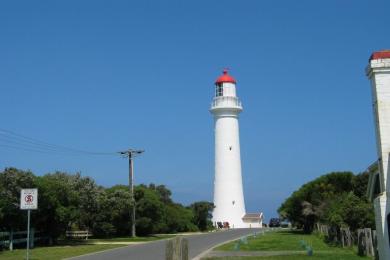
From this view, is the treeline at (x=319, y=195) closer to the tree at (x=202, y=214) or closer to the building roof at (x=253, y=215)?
the tree at (x=202, y=214)

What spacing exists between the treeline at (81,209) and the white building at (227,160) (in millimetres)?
11042

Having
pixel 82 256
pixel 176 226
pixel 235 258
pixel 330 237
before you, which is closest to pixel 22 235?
pixel 82 256

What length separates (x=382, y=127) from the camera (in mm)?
11406

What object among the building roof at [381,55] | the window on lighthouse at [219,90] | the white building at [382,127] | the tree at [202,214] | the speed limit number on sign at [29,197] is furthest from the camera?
the window on lighthouse at [219,90]

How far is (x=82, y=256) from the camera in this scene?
2691 cm

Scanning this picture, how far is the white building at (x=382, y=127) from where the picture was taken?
11.3 metres

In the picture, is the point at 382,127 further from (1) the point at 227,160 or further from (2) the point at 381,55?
(1) the point at 227,160

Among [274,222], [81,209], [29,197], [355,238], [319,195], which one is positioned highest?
[319,195]

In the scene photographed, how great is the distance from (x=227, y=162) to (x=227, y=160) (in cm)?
24

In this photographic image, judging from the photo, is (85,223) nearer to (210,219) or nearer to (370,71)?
(210,219)

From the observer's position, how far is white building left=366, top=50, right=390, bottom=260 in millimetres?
11328

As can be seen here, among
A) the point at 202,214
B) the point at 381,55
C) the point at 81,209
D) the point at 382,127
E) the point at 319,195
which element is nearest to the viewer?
the point at 382,127

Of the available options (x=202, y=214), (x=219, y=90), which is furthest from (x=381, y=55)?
(x=219, y=90)

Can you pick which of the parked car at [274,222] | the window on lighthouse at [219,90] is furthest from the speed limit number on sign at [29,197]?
the parked car at [274,222]
